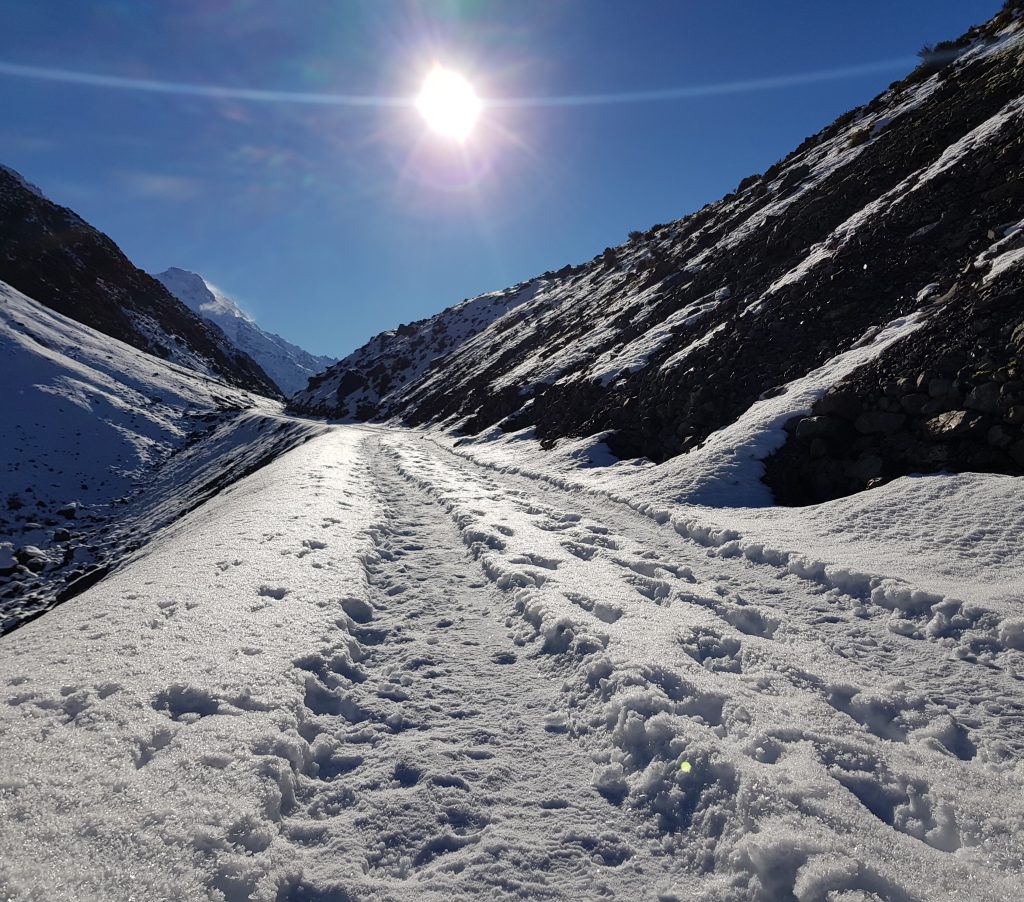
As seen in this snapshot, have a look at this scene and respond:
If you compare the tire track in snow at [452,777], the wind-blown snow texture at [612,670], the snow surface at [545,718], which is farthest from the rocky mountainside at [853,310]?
the tire track in snow at [452,777]

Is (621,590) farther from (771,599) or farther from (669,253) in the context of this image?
(669,253)

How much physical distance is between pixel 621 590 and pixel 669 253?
32.8 metres

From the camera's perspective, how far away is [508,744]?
4.15 meters

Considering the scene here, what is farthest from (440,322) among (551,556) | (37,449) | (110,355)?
(551,556)

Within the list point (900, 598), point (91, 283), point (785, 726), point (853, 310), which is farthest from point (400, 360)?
point (785, 726)

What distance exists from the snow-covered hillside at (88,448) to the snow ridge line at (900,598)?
1895 cm

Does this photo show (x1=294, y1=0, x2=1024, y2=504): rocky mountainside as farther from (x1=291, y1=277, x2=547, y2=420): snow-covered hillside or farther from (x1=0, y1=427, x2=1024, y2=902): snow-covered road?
(x1=291, y1=277, x2=547, y2=420): snow-covered hillside

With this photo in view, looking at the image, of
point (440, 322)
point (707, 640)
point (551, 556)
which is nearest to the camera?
point (707, 640)

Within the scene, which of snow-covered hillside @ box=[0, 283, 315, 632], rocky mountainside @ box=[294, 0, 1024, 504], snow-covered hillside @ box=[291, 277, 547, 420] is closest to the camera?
rocky mountainside @ box=[294, 0, 1024, 504]

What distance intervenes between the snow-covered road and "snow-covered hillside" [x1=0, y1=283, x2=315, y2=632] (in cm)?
1452

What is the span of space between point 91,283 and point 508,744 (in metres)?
101

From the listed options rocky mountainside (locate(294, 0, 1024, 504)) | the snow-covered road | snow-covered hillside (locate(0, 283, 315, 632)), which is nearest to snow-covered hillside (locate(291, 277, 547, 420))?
snow-covered hillside (locate(0, 283, 315, 632))

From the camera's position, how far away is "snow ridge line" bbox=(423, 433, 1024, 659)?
5.02 m

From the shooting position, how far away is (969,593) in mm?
5734
